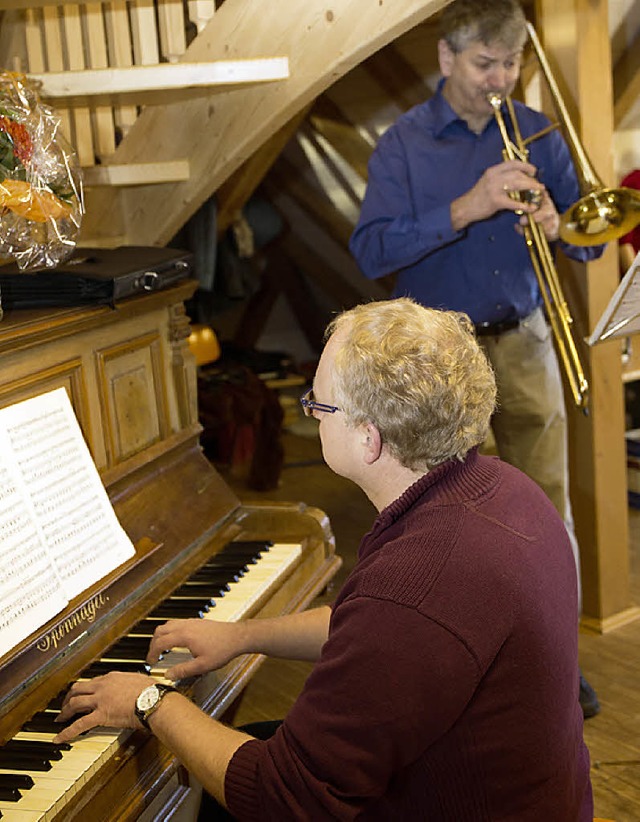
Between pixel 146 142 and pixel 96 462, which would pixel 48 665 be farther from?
pixel 146 142

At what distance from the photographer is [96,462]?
2.08 metres

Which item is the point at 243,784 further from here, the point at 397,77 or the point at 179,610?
the point at 397,77

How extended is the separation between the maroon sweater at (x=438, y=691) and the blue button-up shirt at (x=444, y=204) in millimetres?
Answer: 1608

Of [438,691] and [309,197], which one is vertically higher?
[309,197]

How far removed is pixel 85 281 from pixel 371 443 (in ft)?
2.73

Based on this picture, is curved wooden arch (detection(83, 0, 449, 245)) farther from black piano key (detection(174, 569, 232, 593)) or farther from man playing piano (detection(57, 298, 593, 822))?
man playing piano (detection(57, 298, 593, 822))

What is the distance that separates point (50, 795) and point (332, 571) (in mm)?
1062

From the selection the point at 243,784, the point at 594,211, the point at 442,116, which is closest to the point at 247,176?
the point at 442,116

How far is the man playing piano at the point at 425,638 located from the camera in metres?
1.19

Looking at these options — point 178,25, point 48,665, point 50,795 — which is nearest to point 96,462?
point 48,665

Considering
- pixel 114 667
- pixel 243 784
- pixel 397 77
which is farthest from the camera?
pixel 397 77

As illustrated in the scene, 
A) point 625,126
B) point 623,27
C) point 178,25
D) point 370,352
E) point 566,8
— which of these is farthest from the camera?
point 625,126

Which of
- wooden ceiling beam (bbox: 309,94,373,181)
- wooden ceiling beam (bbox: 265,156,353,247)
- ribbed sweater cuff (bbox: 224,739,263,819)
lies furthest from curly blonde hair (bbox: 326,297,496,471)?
wooden ceiling beam (bbox: 265,156,353,247)

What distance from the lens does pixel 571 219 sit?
2.69 metres
